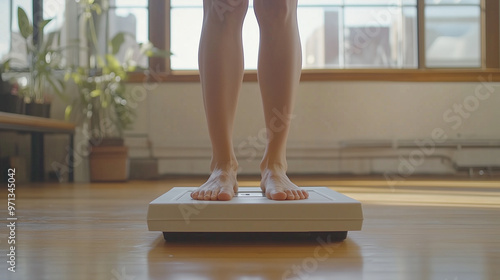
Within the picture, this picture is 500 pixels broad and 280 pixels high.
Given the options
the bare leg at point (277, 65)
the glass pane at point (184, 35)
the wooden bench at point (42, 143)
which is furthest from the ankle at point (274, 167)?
the glass pane at point (184, 35)

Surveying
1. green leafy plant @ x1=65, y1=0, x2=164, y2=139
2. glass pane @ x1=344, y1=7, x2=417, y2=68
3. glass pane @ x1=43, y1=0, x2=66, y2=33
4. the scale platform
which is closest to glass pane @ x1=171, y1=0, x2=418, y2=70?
glass pane @ x1=344, y1=7, x2=417, y2=68

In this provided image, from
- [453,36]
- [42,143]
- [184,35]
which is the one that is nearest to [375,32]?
[453,36]

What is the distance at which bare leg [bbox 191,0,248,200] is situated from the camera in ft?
4.10

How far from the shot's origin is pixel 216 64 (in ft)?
4.11

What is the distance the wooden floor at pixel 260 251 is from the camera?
0.78m

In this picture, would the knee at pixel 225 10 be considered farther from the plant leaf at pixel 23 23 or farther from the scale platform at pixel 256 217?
the plant leaf at pixel 23 23

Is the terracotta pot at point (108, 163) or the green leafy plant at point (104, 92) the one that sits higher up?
the green leafy plant at point (104, 92)

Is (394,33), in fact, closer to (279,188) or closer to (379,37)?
(379,37)

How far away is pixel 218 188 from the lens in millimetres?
1167

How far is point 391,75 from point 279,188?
270 cm

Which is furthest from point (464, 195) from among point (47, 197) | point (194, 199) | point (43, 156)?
point (43, 156)

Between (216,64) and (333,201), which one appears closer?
(333,201)

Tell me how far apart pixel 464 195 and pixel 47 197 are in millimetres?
1781

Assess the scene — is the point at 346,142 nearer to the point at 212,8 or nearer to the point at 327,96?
the point at 327,96
